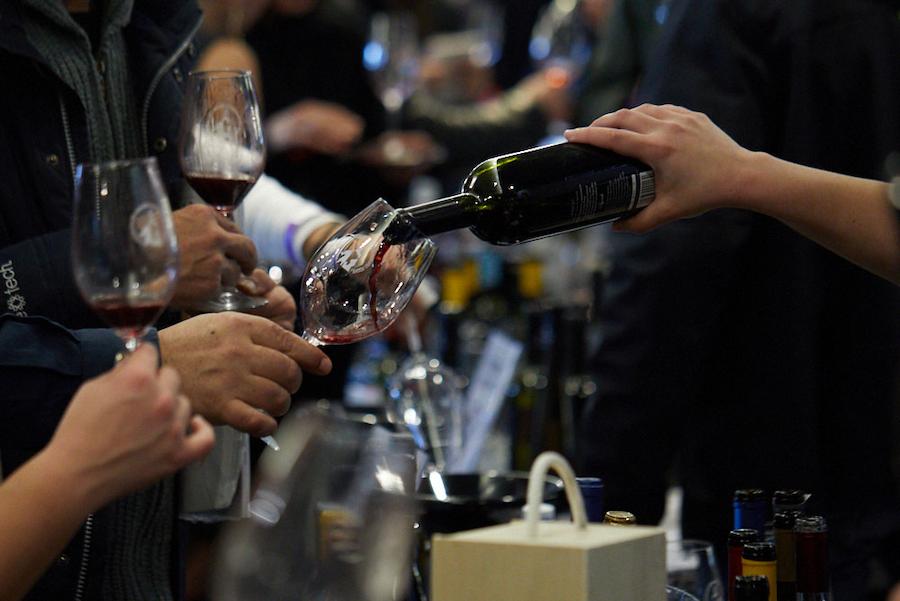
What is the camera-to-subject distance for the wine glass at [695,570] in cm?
141

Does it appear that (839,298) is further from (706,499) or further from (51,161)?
(51,161)

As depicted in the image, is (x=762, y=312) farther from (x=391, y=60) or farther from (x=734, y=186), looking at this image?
(x=391, y=60)

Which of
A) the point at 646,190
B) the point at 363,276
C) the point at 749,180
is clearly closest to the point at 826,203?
the point at 749,180

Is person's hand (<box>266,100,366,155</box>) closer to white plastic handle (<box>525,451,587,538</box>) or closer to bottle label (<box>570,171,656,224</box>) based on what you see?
bottle label (<box>570,171,656,224</box>)

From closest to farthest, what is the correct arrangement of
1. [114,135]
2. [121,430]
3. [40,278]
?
[121,430] → [40,278] → [114,135]

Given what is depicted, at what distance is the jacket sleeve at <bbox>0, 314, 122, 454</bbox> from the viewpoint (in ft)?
4.18

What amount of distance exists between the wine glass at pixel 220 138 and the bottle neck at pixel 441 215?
29cm

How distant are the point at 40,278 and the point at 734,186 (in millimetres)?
784

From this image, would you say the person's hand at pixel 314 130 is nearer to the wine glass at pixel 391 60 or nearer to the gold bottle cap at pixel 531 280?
the wine glass at pixel 391 60

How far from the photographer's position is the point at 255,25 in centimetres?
388

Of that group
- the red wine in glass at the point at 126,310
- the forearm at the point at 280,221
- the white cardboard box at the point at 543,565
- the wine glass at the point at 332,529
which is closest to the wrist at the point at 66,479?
the red wine in glass at the point at 126,310

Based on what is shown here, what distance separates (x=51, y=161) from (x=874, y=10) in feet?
4.11

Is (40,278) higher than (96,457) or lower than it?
higher

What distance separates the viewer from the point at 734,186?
1364 mm
